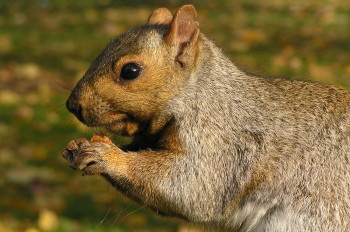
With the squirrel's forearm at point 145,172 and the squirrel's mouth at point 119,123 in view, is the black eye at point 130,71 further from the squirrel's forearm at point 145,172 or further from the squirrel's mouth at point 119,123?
the squirrel's forearm at point 145,172

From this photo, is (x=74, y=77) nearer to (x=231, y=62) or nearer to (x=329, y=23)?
(x=329, y=23)

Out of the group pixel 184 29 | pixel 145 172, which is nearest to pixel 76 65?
pixel 184 29

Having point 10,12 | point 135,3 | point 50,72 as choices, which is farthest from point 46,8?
point 50,72

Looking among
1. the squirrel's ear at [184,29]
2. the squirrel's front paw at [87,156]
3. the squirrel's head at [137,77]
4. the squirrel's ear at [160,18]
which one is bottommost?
the squirrel's front paw at [87,156]

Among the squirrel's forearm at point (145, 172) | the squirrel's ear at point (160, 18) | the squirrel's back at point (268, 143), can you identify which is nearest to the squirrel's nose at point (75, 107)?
the squirrel's forearm at point (145, 172)

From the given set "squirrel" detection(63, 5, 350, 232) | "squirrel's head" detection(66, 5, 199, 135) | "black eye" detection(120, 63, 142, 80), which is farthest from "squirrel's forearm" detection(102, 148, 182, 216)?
"black eye" detection(120, 63, 142, 80)

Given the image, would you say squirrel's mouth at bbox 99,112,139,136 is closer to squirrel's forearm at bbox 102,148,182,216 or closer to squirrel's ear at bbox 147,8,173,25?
squirrel's forearm at bbox 102,148,182,216

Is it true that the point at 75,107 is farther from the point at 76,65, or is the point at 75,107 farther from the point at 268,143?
the point at 76,65

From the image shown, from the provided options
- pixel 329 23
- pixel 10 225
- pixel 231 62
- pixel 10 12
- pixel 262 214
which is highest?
pixel 329 23
